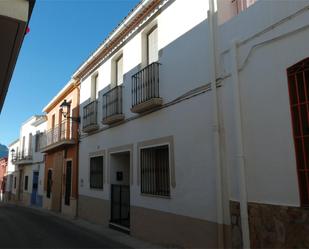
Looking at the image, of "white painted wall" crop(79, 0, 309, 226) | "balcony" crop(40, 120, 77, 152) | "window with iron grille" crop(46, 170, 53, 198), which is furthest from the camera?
"window with iron grille" crop(46, 170, 53, 198)

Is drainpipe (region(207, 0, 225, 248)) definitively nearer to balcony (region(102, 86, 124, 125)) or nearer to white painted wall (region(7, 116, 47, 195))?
balcony (region(102, 86, 124, 125))

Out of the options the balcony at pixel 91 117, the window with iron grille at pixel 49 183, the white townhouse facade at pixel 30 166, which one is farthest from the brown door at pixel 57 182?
the balcony at pixel 91 117

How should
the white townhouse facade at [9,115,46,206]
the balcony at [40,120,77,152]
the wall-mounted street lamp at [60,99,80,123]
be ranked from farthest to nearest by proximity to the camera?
the white townhouse facade at [9,115,46,206] → the balcony at [40,120,77,152] → the wall-mounted street lamp at [60,99,80,123]

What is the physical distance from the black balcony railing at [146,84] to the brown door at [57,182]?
881 centimetres

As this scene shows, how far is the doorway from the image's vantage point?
34.5 feet

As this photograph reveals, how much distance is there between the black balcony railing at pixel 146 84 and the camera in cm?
852

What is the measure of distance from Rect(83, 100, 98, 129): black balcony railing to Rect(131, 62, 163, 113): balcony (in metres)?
3.34

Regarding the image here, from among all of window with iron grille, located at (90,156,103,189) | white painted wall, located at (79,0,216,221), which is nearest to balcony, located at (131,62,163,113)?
white painted wall, located at (79,0,216,221)

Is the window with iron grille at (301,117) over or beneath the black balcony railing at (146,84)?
beneath

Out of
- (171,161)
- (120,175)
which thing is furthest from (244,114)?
(120,175)

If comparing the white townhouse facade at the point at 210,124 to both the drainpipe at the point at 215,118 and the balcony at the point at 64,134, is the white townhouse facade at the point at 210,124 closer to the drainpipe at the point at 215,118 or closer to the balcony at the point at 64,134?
the drainpipe at the point at 215,118

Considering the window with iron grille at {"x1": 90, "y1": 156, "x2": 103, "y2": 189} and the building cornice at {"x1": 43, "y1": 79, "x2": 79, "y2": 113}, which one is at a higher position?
the building cornice at {"x1": 43, "y1": 79, "x2": 79, "y2": 113}

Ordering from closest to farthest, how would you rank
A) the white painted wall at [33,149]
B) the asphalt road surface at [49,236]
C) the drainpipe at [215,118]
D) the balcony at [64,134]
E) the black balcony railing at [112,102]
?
the drainpipe at [215,118]
the asphalt road surface at [49,236]
the black balcony railing at [112,102]
the balcony at [64,134]
the white painted wall at [33,149]

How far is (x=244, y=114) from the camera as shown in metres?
5.68
